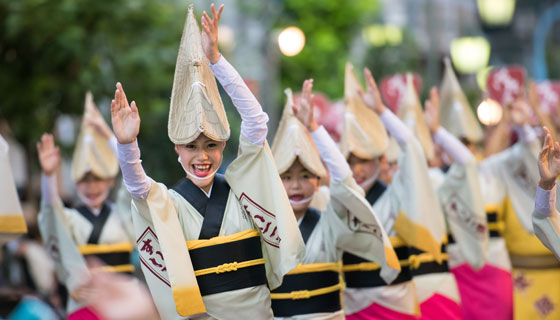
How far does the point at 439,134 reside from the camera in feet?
24.7

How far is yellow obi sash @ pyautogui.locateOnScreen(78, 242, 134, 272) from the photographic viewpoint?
791 centimetres

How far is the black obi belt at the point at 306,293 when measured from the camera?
6.03 meters

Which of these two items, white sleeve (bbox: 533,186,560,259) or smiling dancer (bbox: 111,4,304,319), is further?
white sleeve (bbox: 533,186,560,259)

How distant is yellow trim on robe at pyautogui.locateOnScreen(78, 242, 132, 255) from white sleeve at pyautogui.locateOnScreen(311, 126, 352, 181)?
2801 mm

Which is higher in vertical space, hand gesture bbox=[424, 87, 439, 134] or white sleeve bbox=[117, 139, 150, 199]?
white sleeve bbox=[117, 139, 150, 199]

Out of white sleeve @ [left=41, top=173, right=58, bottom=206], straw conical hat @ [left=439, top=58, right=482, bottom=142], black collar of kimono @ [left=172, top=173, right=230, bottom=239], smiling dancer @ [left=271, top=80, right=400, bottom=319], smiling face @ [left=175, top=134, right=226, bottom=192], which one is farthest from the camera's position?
straw conical hat @ [left=439, top=58, right=482, bottom=142]

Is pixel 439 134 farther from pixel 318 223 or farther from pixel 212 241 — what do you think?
pixel 212 241

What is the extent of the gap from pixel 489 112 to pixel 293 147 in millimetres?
4179

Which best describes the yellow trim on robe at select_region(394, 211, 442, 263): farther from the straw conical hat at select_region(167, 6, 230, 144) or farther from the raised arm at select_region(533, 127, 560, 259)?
the straw conical hat at select_region(167, 6, 230, 144)

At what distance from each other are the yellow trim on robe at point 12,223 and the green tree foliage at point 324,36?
70.3 feet

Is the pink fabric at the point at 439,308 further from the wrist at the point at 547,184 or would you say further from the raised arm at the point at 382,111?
the wrist at the point at 547,184

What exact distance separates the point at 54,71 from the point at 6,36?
769mm

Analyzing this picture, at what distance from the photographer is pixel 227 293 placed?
4.98 metres

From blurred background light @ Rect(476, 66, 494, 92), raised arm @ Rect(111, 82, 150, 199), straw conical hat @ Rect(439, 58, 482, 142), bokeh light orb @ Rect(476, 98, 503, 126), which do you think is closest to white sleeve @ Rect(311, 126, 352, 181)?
raised arm @ Rect(111, 82, 150, 199)
